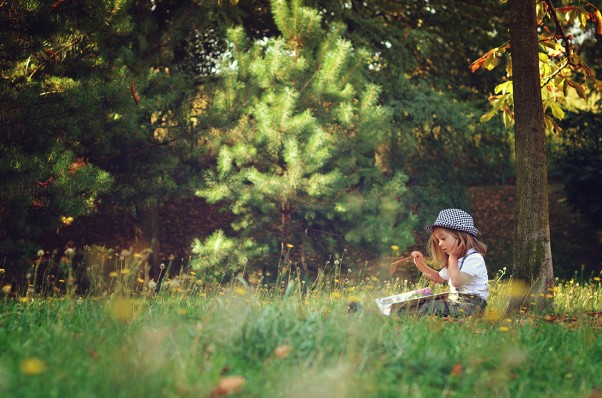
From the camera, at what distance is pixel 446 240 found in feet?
16.9

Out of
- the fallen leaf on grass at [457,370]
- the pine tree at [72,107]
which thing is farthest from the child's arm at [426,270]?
the pine tree at [72,107]

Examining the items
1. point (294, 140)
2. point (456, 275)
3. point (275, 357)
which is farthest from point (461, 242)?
point (294, 140)

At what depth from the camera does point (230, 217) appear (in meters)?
13.9

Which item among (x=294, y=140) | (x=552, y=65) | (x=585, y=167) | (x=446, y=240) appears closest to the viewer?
(x=446, y=240)

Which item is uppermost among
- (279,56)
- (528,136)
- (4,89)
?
(279,56)

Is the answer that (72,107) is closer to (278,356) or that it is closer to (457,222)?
(457,222)

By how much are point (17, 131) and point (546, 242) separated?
532 cm

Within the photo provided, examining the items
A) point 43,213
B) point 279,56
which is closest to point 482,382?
point 43,213

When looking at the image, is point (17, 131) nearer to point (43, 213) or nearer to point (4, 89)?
point (4, 89)

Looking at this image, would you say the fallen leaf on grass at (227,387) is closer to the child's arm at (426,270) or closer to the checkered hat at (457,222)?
the child's arm at (426,270)

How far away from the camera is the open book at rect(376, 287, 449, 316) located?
15.5 ft

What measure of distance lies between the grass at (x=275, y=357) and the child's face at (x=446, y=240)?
4.03ft

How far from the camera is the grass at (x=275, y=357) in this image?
2.52 metres

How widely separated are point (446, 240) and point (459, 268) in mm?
262
